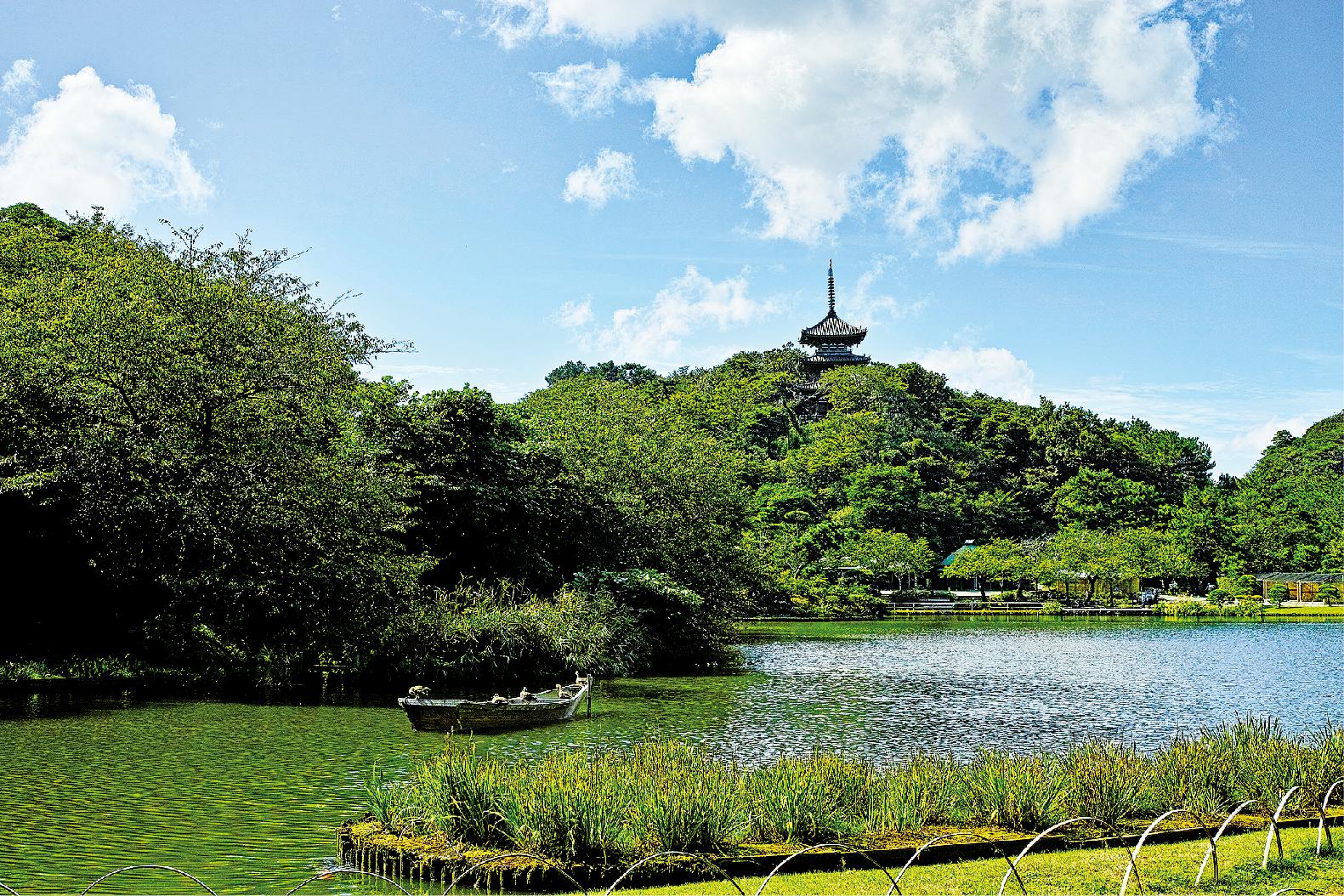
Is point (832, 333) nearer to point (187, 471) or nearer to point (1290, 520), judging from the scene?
point (1290, 520)

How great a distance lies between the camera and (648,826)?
355 inches

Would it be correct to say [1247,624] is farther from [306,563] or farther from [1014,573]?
[306,563]

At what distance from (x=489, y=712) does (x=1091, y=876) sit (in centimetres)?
1141

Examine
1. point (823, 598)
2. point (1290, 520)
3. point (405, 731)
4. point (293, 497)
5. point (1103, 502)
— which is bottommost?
point (405, 731)

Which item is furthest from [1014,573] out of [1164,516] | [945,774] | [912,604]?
[945,774]

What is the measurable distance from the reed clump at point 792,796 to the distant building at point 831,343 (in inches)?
3341

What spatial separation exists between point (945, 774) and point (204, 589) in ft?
53.1

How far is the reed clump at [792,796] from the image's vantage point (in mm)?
8938

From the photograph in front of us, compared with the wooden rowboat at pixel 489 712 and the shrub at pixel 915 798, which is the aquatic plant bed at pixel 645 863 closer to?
the shrub at pixel 915 798

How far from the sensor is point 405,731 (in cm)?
1811

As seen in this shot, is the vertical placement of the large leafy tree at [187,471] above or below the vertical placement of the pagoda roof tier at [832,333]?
below

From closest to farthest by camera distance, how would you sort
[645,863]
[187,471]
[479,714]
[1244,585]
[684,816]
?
[645,863], [684,816], [479,714], [187,471], [1244,585]

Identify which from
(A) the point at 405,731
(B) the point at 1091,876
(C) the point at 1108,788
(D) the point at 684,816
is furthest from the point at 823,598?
(B) the point at 1091,876

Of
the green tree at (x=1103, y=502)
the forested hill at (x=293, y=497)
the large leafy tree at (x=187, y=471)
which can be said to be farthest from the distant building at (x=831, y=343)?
the large leafy tree at (x=187, y=471)
